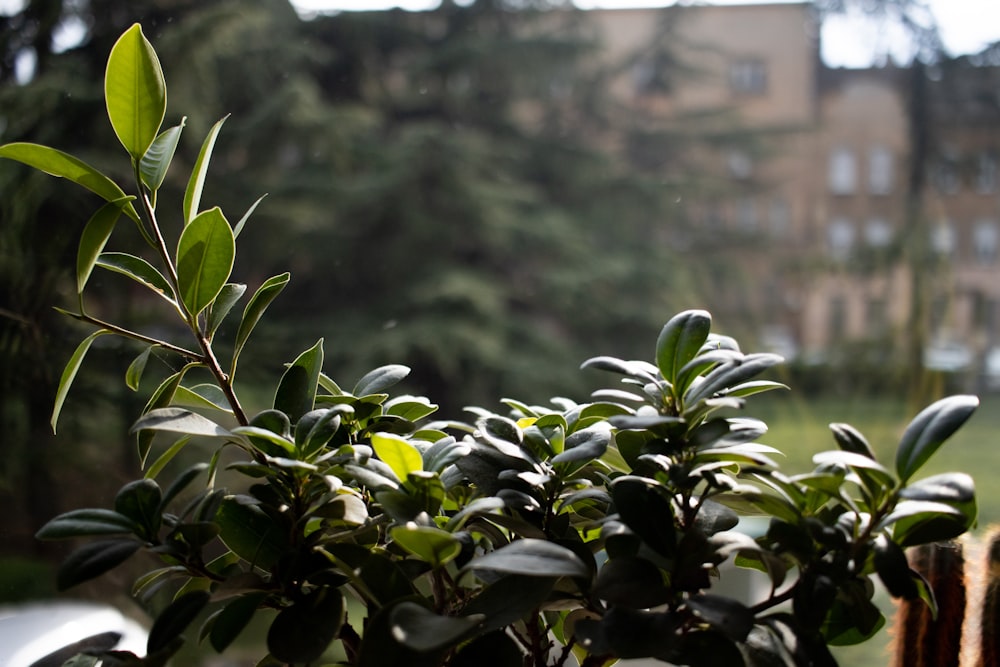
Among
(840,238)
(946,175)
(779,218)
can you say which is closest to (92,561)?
(946,175)

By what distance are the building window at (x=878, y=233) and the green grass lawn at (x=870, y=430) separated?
61 cm

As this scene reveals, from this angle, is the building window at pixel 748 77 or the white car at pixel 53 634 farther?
the building window at pixel 748 77

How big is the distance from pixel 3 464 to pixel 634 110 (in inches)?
105

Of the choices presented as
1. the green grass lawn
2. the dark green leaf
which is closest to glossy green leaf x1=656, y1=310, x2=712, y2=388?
the dark green leaf

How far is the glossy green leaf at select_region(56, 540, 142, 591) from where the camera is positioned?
31 cm

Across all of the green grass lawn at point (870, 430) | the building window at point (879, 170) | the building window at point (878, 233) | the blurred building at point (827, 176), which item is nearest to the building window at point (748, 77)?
the blurred building at point (827, 176)

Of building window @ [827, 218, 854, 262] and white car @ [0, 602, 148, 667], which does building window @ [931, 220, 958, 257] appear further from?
white car @ [0, 602, 148, 667]

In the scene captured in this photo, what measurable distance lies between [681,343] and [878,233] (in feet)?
7.94

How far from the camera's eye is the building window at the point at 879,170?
94.6 inches

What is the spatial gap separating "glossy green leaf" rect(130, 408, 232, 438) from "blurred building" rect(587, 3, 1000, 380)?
1.91m

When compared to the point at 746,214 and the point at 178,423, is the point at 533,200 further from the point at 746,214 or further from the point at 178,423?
the point at 178,423

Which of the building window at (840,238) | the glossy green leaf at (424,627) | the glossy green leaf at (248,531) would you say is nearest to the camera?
the glossy green leaf at (424,627)

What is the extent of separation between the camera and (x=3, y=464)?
943 millimetres

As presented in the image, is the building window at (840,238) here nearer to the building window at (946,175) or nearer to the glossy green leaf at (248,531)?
the building window at (946,175)
